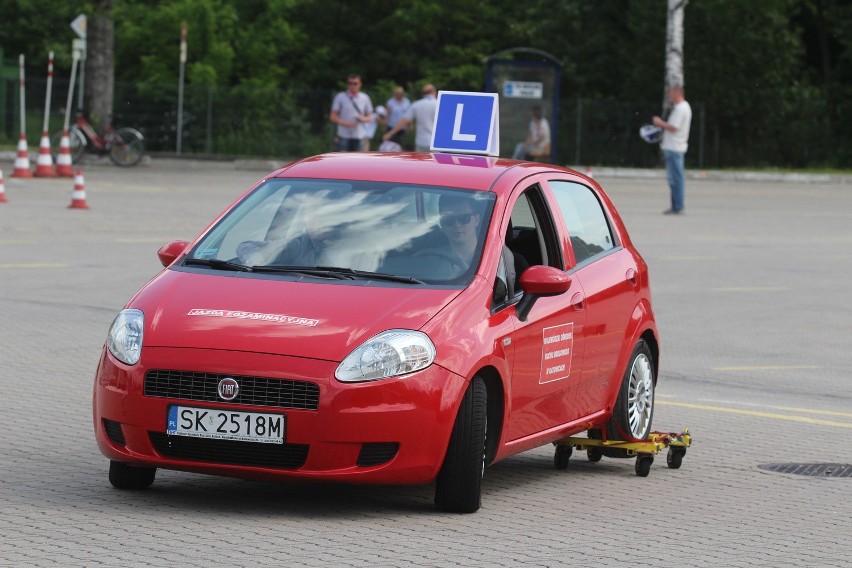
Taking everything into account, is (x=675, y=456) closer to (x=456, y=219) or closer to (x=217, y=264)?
(x=456, y=219)

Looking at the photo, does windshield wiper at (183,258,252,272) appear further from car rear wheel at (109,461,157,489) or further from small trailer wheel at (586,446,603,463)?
small trailer wheel at (586,446,603,463)

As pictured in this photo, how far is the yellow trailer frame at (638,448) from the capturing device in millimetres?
8848

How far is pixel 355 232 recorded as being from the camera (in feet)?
26.1

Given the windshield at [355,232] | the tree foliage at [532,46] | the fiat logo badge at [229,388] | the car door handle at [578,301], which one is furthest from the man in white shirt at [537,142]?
the fiat logo badge at [229,388]

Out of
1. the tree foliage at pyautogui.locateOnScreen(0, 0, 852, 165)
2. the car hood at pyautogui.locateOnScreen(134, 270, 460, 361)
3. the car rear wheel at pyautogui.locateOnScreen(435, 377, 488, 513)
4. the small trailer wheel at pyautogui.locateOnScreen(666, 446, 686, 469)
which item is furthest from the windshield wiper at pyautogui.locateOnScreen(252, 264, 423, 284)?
the tree foliage at pyautogui.locateOnScreen(0, 0, 852, 165)

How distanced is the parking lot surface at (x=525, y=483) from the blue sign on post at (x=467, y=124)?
1896 millimetres

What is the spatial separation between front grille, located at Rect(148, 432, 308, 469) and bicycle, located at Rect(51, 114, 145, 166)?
31.7 m

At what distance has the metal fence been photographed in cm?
4650

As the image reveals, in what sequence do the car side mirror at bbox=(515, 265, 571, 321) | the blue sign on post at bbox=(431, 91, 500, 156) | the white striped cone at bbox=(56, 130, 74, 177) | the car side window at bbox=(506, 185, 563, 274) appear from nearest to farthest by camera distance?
the car side mirror at bbox=(515, 265, 571, 321) → the car side window at bbox=(506, 185, 563, 274) → the blue sign on post at bbox=(431, 91, 500, 156) → the white striped cone at bbox=(56, 130, 74, 177)

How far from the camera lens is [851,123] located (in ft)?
176

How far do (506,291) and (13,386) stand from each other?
3900 mm

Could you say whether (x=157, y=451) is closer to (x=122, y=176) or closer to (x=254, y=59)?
(x=122, y=176)

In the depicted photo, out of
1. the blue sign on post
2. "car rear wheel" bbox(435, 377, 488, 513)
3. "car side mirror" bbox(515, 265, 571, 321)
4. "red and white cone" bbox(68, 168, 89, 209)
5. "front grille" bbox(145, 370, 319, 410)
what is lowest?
"red and white cone" bbox(68, 168, 89, 209)

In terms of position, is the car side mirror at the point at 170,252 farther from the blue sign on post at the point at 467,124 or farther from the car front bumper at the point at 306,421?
the blue sign on post at the point at 467,124
